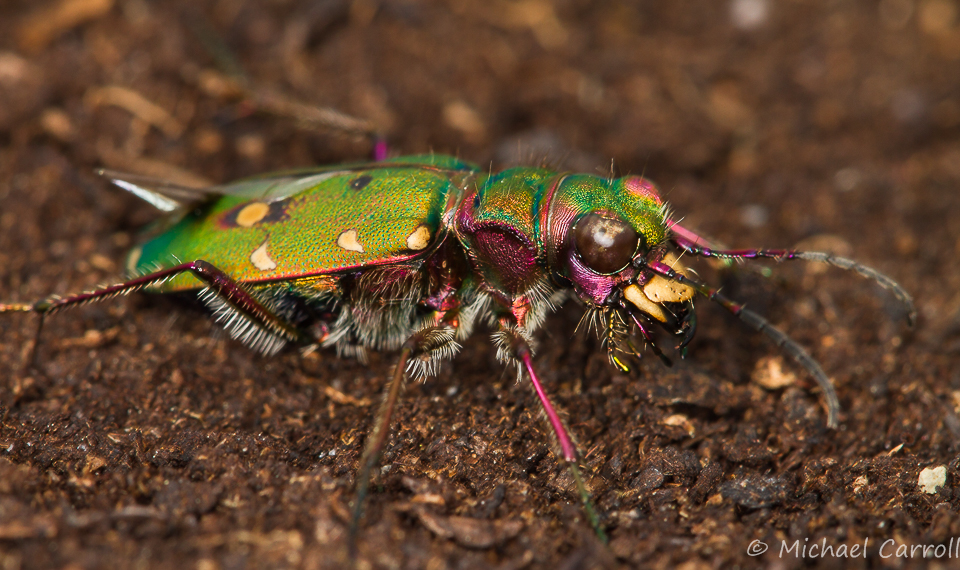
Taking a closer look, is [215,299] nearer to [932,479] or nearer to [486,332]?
[486,332]

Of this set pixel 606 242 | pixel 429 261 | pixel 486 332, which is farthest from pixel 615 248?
pixel 486 332

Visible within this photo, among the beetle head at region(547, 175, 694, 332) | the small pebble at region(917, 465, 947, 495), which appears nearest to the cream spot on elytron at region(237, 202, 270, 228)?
the beetle head at region(547, 175, 694, 332)

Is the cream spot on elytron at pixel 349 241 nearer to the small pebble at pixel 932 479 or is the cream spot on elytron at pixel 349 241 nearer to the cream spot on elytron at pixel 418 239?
the cream spot on elytron at pixel 418 239

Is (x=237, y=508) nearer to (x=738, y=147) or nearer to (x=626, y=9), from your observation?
(x=738, y=147)

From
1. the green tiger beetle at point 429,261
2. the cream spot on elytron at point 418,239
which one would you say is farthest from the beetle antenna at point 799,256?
the cream spot on elytron at point 418,239

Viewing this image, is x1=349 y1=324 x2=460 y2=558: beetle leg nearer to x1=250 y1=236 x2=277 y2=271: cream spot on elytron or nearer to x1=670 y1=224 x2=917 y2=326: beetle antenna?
x1=250 y1=236 x2=277 y2=271: cream spot on elytron

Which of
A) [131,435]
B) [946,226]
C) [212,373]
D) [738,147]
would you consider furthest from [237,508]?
[946,226]
